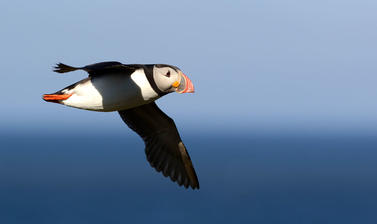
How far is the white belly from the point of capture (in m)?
10.4

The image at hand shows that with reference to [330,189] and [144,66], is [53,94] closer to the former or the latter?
[144,66]

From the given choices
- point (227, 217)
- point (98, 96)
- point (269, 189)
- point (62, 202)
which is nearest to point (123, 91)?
point (98, 96)

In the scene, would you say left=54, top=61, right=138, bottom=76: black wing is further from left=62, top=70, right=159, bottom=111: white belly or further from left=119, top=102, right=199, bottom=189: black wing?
left=119, top=102, right=199, bottom=189: black wing

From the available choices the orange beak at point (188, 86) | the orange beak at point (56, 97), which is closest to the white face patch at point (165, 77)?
the orange beak at point (188, 86)

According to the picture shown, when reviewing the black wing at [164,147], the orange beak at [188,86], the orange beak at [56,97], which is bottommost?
the black wing at [164,147]

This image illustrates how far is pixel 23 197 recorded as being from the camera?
169875 millimetres

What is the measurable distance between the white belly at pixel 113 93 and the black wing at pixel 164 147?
2.44 m

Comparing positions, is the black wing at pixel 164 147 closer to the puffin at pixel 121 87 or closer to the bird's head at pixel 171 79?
the puffin at pixel 121 87

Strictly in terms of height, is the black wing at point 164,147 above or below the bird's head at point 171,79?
below

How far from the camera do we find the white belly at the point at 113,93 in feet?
34.0

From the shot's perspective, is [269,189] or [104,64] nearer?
[104,64]

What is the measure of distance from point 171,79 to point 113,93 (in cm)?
110

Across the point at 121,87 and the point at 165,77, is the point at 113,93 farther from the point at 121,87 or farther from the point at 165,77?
the point at 165,77

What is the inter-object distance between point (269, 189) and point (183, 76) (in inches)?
7221
